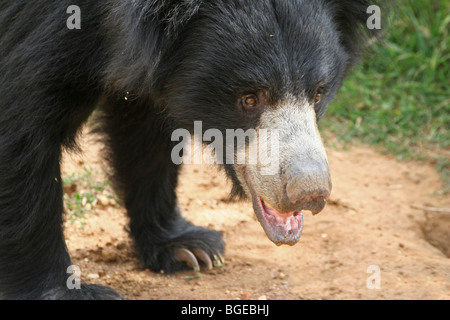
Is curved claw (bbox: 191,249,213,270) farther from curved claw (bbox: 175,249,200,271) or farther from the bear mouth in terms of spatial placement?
the bear mouth

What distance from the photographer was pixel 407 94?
667cm

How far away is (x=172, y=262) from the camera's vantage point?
14.6 feet

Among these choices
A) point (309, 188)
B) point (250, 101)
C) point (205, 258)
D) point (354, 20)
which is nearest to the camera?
point (309, 188)

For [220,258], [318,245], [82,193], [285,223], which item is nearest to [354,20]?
[285,223]

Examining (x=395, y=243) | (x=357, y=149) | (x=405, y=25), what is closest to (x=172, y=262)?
(x=395, y=243)

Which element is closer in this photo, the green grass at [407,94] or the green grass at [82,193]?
the green grass at [82,193]

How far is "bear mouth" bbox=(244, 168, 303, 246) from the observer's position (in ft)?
10.6

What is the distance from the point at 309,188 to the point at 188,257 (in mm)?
1741

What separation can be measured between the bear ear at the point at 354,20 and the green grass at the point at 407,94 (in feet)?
7.44

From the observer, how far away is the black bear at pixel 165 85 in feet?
10.2

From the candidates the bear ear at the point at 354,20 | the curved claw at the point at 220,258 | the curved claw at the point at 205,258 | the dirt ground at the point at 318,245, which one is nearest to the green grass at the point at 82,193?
the dirt ground at the point at 318,245

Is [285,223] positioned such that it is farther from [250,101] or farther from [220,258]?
[220,258]

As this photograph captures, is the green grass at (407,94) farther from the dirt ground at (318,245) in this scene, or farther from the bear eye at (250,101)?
the bear eye at (250,101)

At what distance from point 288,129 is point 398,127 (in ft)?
11.4
